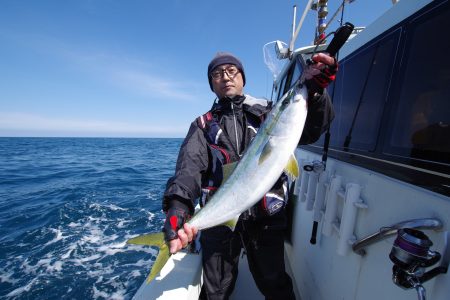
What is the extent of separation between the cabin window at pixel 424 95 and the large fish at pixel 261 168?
0.73 metres

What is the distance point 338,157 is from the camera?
2.71 meters

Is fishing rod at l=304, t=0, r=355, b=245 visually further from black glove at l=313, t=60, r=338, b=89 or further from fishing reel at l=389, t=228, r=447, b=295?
fishing reel at l=389, t=228, r=447, b=295

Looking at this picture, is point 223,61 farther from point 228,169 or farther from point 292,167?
point 292,167

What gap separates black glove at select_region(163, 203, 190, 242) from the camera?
83.0 inches

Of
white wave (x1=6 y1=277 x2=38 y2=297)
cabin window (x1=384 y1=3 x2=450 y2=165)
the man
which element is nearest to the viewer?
cabin window (x1=384 y1=3 x2=450 y2=165)

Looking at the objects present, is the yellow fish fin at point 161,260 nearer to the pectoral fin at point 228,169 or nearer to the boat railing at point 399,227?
the pectoral fin at point 228,169

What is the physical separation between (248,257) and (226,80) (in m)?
2.19

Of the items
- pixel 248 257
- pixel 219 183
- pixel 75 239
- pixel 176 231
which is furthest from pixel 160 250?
pixel 75 239

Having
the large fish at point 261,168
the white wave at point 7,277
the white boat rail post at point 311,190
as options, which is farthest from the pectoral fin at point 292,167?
the white wave at point 7,277

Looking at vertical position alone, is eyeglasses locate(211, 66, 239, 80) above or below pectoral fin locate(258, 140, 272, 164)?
above

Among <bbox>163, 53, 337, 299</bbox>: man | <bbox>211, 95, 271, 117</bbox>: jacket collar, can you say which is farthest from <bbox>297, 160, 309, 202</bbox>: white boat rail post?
<bbox>211, 95, 271, 117</bbox>: jacket collar

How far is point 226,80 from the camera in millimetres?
2928

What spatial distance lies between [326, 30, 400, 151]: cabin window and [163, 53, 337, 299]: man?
18.4 inches

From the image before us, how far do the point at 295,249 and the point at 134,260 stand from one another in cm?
459
